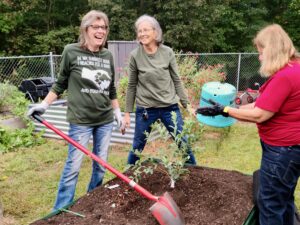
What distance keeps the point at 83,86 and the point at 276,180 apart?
1.59 metres

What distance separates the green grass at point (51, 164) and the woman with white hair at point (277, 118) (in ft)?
2.56

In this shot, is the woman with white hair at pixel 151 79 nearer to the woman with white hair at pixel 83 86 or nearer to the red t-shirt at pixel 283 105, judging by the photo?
the woman with white hair at pixel 83 86

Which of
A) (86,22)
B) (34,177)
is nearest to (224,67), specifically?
(34,177)

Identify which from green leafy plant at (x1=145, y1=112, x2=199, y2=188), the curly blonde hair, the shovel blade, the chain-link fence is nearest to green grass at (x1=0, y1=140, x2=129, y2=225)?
green leafy plant at (x1=145, y1=112, x2=199, y2=188)

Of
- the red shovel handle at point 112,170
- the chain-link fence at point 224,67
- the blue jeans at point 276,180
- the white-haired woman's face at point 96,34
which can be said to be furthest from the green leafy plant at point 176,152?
the chain-link fence at point 224,67

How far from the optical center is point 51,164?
4645 mm

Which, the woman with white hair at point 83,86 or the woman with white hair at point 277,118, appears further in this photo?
the woman with white hair at point 83,86

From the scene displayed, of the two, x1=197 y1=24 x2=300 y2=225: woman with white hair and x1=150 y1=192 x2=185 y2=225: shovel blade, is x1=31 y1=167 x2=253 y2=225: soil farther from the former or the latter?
x1=197 y1=24 x2=300 y2=225: woman with white hair

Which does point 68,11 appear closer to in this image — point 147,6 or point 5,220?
point 147,6

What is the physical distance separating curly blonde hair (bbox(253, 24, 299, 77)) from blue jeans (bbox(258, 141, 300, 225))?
1.64ft

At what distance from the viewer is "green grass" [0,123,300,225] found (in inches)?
134

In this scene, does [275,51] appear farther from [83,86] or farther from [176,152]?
[83,86]

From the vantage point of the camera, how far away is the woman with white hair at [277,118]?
2055 mm

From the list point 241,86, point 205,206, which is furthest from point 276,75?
point 241,86
